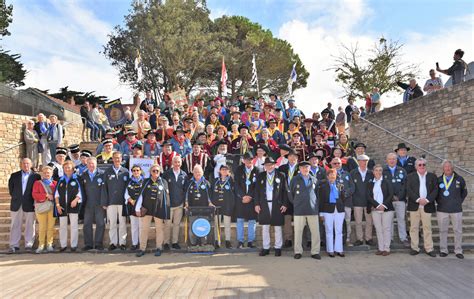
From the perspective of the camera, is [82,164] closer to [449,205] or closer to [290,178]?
[290,178]

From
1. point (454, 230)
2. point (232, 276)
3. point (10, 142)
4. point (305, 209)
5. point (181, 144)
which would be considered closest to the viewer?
point (232, 276)

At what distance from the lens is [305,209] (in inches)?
283

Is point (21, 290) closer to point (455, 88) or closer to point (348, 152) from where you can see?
point (348, 152)

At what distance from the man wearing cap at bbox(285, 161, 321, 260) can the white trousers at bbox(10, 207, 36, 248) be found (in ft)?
17.6

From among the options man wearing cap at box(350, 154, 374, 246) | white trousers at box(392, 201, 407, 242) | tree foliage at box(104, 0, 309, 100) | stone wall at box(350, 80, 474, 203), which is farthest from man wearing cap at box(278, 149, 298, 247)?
tree foliage at box(104, 0, 309, 100)

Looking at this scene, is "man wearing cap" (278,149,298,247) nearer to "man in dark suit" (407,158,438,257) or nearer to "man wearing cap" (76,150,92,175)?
"man in dark suit" (407,158,438,257)

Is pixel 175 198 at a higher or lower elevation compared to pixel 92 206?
higher

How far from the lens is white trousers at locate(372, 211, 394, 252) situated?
734cm

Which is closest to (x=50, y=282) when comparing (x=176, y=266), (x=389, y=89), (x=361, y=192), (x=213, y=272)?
(x=176, y=266)

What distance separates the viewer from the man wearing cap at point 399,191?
772cm

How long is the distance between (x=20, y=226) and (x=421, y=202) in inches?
316

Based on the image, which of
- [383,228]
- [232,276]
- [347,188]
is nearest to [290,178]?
[347,188]

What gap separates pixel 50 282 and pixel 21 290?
1.38 ft

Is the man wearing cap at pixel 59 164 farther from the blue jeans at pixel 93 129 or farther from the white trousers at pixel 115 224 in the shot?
the blue jeans at pixel 93 129
